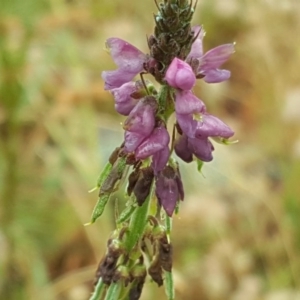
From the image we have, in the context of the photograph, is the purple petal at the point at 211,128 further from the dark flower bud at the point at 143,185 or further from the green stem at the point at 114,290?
the green stem at the point at 114,290

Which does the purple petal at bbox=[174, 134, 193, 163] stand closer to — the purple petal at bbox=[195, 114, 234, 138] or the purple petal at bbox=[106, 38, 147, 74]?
the purple petal at bbox=[195, 114, 234, 138]

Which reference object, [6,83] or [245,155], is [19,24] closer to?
[6,83]

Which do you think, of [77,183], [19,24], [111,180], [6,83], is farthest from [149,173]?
[77,183]

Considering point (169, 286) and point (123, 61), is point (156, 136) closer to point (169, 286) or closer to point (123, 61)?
point (123, 61)

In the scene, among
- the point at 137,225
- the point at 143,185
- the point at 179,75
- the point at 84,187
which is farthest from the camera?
the point at 84,187

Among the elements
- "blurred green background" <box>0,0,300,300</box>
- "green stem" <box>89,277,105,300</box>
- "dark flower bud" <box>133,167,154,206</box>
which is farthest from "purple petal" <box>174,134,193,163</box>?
"blurred green background" <box>0,0,300,300</box>

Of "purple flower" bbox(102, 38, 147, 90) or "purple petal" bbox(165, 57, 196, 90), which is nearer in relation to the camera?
"purple petal" bbox(165, 57, 196, 90)

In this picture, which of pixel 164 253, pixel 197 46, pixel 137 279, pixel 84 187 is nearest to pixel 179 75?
pixel 197 46
